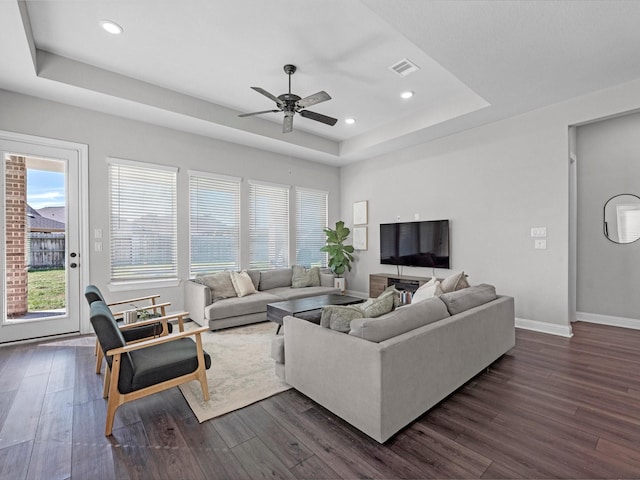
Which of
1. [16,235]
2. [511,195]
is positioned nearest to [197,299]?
[16,235]

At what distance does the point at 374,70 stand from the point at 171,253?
3.99m

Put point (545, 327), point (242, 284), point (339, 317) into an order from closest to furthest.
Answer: point (339, 317)
point (545, 327)
point (242, 284)

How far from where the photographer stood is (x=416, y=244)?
5668 mm

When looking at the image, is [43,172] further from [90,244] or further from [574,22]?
[574,22]

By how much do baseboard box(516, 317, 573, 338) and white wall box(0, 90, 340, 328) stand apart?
16.1 feet

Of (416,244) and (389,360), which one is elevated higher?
(416,244)

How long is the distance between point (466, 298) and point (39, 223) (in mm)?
5071

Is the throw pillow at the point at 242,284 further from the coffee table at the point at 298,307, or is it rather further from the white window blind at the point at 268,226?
the coffee table at the point at 298,307

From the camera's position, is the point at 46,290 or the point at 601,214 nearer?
the point at 46,290

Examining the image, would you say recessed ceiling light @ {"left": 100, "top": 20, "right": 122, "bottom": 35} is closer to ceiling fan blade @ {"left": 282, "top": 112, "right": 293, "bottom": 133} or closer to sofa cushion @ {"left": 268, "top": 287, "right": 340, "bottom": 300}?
ceiling fan blade @ {"left": 282, "top": 112, "right": 293, "bottom": 133}

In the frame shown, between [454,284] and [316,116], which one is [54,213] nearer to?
[316,116]

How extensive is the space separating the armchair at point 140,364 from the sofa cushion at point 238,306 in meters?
1.68

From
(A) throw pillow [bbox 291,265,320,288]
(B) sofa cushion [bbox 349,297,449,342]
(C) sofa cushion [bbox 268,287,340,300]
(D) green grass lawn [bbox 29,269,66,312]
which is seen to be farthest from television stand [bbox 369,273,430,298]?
(D) green grass lawn [bbox 29,269,66,312]

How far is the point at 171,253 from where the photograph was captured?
196 inches
